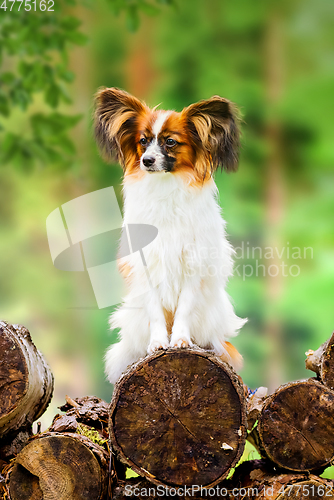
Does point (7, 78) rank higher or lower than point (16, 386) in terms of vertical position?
higher

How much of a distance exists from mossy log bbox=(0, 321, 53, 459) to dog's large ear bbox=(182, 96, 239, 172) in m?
0.98

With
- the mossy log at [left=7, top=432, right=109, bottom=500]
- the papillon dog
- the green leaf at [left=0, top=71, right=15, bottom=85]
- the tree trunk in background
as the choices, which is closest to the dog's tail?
the papillon dog

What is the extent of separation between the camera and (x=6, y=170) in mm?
2988

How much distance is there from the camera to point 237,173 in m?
2.98

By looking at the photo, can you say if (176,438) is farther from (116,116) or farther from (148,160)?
(116,116)

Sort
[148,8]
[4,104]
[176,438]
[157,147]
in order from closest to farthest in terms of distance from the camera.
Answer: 1. [176,438]
2. [157,147]
3. [4,104]
4. [148,8]

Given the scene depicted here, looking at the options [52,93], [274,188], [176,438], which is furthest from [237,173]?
[176,438]

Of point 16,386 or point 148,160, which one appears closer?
point 16,386

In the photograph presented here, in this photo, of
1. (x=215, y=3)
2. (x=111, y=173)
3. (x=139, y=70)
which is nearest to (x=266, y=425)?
(x=111, y=173)

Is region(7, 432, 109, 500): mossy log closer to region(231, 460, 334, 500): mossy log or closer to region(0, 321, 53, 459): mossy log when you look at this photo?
region(0, 321, 53, 459): mossy log

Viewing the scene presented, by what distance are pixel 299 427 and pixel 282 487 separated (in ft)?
0.65

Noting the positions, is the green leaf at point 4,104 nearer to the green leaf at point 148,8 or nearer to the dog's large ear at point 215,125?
the green leaf at point 148,8

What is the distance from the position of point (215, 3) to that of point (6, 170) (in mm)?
1692

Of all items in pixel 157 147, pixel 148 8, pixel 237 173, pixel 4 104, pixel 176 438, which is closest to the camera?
pixel 176 438
